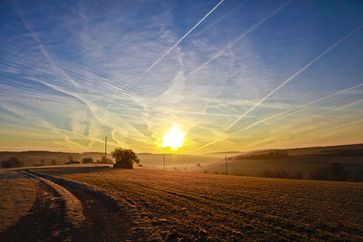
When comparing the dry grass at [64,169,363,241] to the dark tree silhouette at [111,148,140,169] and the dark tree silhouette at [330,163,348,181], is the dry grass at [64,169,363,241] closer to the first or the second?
the dark tree silhouette at [330,163,348,181]

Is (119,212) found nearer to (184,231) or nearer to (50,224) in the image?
(50,224)

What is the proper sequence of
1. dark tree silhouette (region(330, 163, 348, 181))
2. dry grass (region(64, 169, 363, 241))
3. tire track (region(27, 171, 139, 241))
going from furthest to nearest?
1. dark tree silhouette (region(330, 163, 348, 181))
2. tire track (region(27, 171, 139, 241))
3. dry grass (region(64, 169, 363, 241))

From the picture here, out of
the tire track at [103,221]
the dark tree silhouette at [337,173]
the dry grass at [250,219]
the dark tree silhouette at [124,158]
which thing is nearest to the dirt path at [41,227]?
the tire track at [103,221]

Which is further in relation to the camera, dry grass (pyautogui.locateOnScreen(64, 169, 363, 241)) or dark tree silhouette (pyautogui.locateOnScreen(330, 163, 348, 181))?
dark tree silhouette (pyautogui.locateOnScreen(330, 163, 348, 181))

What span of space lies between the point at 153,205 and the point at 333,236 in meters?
10.0

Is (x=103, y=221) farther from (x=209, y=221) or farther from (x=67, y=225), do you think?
(x=209, y=221)

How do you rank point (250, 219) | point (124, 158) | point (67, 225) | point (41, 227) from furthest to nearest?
point (124, 158)
point (250, 219)
point (67, 225)
point (41, 227)

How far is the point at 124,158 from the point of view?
87.6 metres

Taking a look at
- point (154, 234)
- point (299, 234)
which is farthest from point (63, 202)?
point (299, 234)

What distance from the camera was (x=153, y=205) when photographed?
51.8 ft

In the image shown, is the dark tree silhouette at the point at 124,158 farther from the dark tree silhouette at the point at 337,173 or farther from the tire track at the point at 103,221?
the tire track at the point at 103,221

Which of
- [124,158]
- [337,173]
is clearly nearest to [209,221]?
[337,173]

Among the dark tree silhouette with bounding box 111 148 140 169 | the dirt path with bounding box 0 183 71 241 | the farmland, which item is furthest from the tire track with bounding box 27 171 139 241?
the dark tree silhouette with bounding box 111 148 140 169

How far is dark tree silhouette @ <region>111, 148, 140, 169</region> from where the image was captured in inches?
3376
